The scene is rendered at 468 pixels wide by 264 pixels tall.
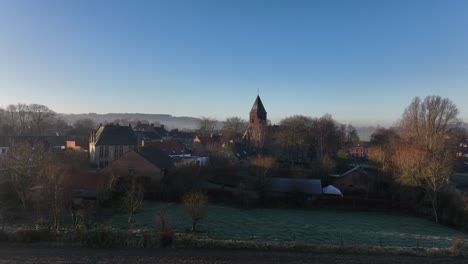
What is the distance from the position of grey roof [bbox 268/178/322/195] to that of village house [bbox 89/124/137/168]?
22.7m

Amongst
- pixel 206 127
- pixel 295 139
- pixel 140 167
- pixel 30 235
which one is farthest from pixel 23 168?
pixel 206 127

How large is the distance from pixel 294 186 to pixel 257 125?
34.8 metres

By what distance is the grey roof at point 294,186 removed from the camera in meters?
33.5

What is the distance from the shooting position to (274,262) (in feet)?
44.3

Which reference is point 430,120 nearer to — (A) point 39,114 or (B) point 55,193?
(B) point 55,193

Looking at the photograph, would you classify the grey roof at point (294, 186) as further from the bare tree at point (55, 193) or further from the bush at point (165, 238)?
the bare tree at point (55, 193)

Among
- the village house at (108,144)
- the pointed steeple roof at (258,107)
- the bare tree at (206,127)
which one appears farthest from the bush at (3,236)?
the bare tree at (206,127)

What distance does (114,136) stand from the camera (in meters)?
47.7

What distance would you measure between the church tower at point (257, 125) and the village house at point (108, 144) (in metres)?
25.8

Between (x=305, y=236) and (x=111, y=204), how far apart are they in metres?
18.2

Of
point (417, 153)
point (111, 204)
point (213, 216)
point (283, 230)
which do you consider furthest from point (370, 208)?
point (111, 204)

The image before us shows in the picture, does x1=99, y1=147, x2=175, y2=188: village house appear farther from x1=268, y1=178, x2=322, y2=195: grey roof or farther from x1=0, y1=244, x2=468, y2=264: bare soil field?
x1=0, y1=244, x2=468, y2=264: bare soil field

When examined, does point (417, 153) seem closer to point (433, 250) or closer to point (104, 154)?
point (433, 250)

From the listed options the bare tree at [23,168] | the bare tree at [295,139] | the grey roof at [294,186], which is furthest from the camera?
the bare tree at [295,139]
